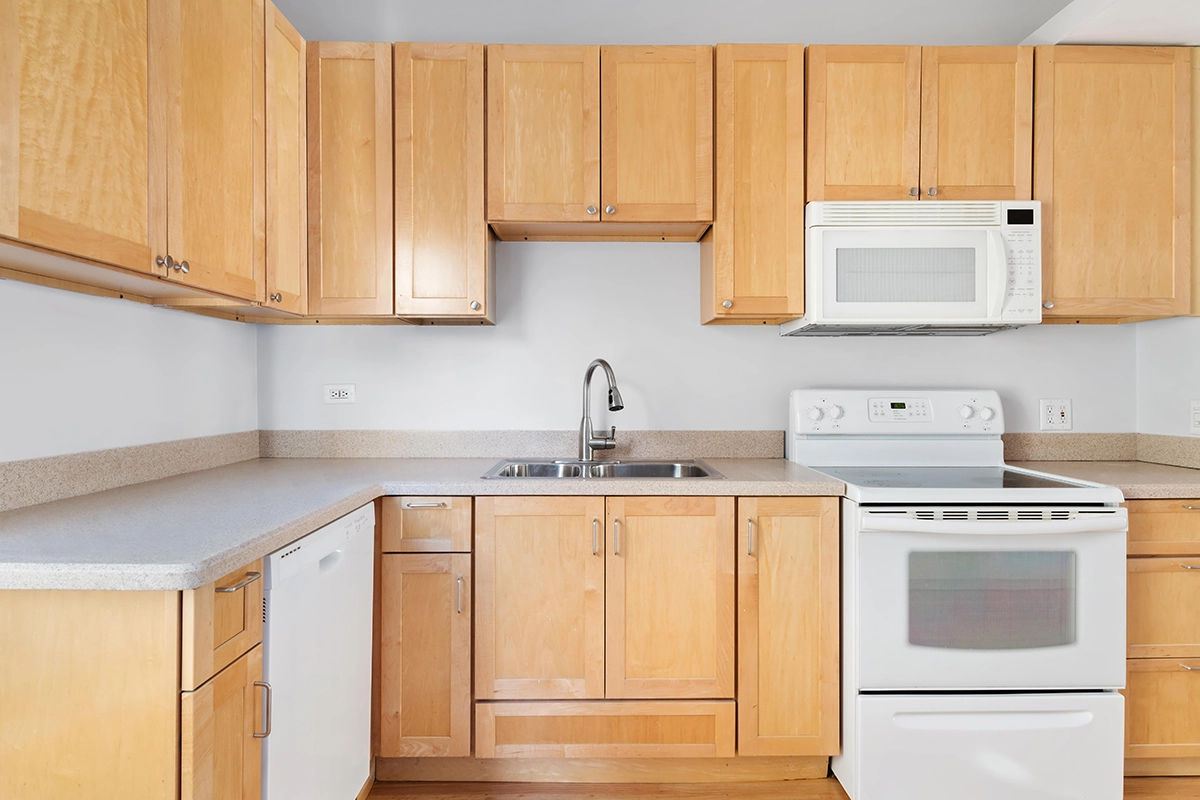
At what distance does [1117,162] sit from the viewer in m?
2.08

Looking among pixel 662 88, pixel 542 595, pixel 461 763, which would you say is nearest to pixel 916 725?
pixel 542 595

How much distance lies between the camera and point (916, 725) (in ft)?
5.68

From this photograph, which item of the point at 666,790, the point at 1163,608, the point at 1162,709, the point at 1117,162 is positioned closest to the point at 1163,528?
the point at 1163,608

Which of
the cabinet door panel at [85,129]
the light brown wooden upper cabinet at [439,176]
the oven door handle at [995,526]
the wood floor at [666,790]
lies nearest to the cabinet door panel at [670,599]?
the wood floor at [666,790]

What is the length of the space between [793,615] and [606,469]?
79 cm

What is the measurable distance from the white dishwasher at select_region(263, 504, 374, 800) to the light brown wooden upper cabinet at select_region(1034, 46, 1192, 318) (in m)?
2.25

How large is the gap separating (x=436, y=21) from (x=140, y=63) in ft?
4.56

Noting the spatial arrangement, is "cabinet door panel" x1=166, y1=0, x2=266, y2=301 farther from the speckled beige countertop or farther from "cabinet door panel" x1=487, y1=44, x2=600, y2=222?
"cabinet door panel" x1=487, y1=44, x2=600, y2=222

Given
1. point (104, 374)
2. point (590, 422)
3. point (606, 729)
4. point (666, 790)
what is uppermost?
point (104, 374)

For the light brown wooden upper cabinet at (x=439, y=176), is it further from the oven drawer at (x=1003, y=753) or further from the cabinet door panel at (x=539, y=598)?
the oven drawer at (x=1003, y=753)

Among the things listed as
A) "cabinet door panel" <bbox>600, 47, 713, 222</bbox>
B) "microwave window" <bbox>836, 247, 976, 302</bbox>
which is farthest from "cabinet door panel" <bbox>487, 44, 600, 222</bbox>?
"microwave window" <bbox>836, 247, 976, 302</bbox>

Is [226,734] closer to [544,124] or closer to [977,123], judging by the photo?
[544,124]

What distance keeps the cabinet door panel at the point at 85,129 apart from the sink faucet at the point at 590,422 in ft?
4.18

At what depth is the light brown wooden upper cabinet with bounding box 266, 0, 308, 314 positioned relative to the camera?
1818 millimetres
